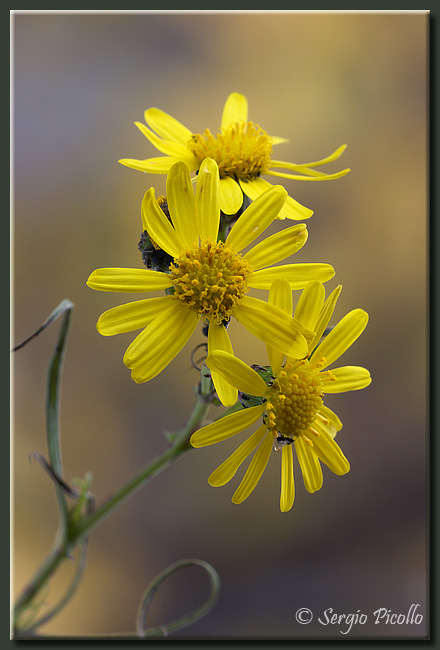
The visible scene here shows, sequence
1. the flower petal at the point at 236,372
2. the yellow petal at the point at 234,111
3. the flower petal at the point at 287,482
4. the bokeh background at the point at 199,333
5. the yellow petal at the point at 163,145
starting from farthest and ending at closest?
the bokeh background at the point at 199,333, the yellow petal at the point at 234,111, the yellow petal at the point at 163,145, the flower petal at the point at 287,482, the flower petal at the point at 236,372

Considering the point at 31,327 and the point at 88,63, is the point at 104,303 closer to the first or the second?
the point at 31,327

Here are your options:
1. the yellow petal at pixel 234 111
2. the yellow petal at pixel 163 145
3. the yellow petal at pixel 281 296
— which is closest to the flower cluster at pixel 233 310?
the yellow petal at pixel 281 296

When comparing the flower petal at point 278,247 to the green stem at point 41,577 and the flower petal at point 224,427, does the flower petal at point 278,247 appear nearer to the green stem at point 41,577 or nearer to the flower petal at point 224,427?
the flower petal at point 224,427

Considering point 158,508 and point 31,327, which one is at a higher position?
point 31,327

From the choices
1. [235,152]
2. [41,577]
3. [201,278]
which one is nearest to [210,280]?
[201,278]

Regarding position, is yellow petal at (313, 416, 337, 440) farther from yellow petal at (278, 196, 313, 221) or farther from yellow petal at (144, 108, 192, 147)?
yellow petal at (144, 108, 192, 147)

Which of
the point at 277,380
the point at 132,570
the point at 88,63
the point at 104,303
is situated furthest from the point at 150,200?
the point at 132,570

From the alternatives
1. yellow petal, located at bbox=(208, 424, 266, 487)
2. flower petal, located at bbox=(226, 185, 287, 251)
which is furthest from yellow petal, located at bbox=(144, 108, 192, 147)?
yellow petal, located at bbox=(208, 424, 266, 487)
